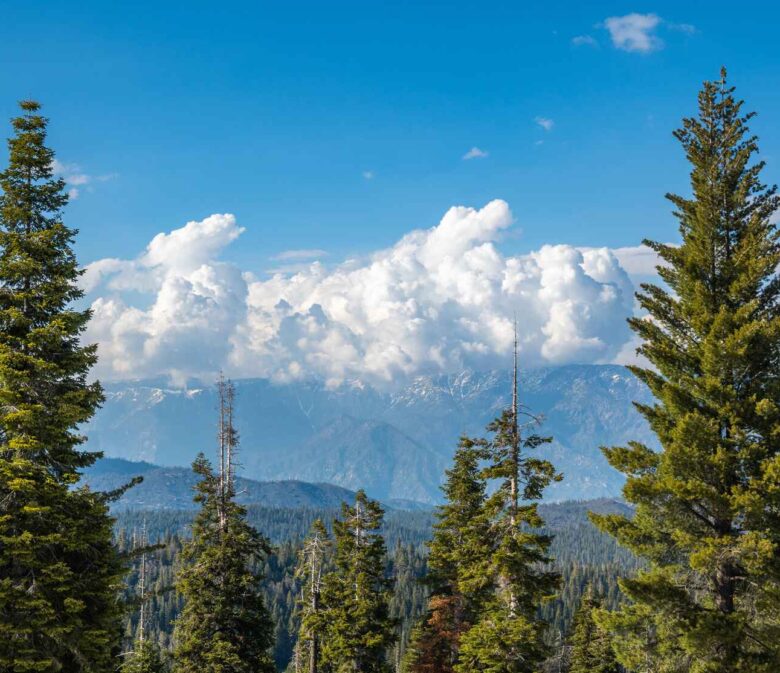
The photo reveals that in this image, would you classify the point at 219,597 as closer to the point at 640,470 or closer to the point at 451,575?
the point at 451,575

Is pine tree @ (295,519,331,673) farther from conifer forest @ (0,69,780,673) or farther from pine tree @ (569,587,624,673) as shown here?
pine tree @ (569,587,624,673)

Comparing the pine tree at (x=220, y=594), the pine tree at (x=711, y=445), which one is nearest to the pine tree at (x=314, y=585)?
the pine tree at (x=220, y=594)

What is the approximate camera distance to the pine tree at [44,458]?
60.2 ft

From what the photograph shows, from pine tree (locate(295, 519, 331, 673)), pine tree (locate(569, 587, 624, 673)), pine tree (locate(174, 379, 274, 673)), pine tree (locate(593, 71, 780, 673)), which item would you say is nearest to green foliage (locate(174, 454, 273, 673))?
pine tree (locate(174, 379, 274, 673))

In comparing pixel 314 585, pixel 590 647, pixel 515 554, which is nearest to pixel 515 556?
pixel 515 554

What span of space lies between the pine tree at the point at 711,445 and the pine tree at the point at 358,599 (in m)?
21.6

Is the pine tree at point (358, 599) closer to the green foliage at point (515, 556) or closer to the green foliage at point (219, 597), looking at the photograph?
the green foliage at point (219, 597)

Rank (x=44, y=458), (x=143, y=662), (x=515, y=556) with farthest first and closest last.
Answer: (x=143, y=662), (x=515, y=556), (x=44, y=458)

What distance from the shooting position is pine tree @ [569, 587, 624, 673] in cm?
4939

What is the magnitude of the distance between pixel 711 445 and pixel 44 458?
1839cm

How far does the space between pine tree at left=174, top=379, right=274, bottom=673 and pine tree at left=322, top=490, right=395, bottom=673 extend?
3.73 m

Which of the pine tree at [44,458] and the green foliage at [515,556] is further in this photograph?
the green foliage at [515,556]

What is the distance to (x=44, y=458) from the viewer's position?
2003cm

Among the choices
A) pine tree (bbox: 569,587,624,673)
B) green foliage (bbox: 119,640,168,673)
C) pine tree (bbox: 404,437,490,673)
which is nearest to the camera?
pine tree (bbox: 404,437,490,673)
